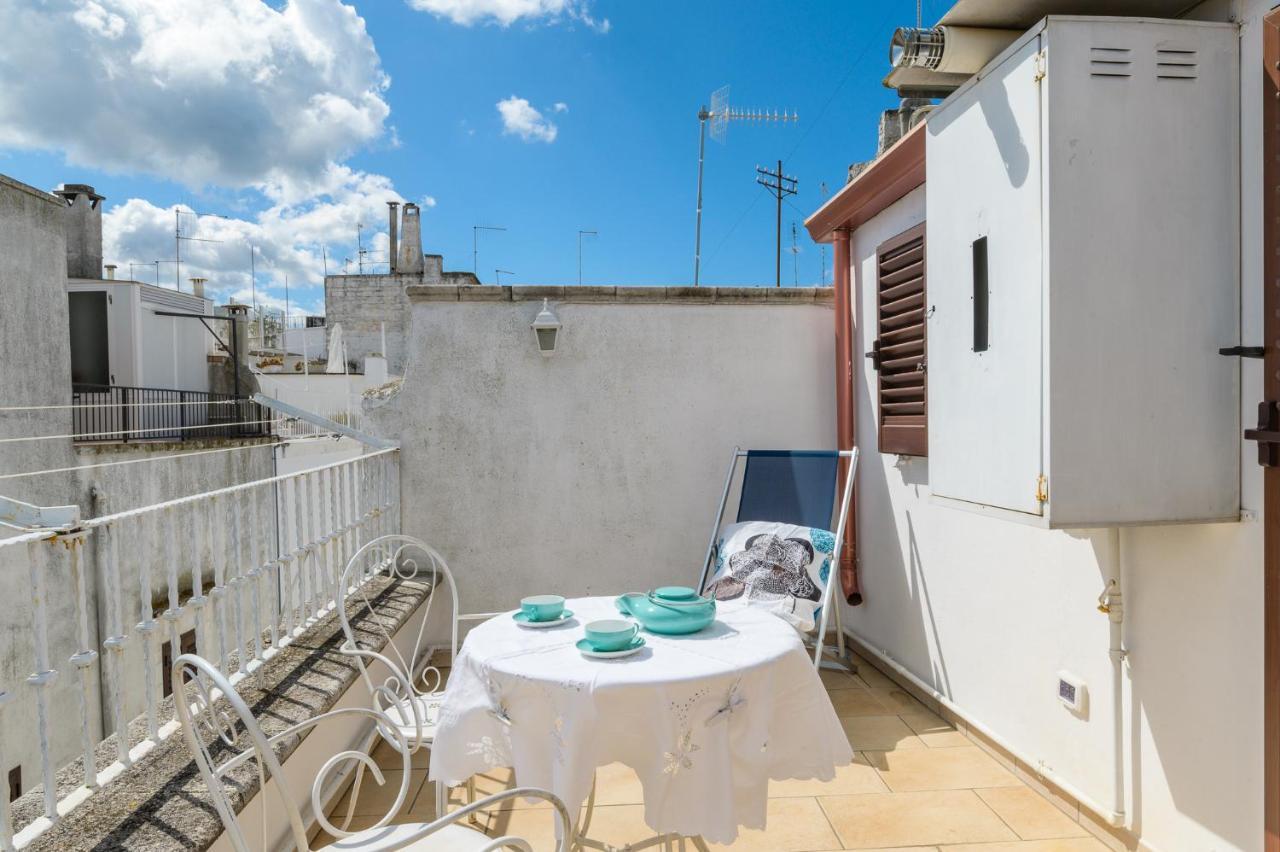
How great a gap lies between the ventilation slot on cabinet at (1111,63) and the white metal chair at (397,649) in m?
2.41

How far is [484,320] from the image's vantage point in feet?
14.4

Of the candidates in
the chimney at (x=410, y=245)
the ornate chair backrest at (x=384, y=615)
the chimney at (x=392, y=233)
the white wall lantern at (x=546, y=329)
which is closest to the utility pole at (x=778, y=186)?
the chimney at (x=410, y=245)

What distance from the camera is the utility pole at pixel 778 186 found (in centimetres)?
1638

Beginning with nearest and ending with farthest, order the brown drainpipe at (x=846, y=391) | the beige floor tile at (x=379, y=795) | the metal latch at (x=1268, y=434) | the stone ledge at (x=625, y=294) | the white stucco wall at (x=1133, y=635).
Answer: the metal latch at (x=1268, y=434) < the white stucco wall at (x=1133, y=635) < the beige floor tile at (x=379, y=795) < the brown drainpipe at (x=846, y=391) < the stone ledge at (x=625, y=294)

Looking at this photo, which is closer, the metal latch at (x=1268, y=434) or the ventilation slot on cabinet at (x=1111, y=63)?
the metal latch at (x=1268, y=434)

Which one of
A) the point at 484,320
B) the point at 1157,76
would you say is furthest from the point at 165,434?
the point at 1157,76

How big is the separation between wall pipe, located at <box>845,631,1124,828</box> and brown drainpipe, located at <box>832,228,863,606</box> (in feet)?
0.96

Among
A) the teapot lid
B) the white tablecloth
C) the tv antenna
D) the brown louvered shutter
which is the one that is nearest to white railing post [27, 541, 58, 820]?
the white tablecloth

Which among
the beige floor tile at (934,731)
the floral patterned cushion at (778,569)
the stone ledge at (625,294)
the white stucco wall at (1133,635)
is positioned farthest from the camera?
the stone ledge at (625,294)

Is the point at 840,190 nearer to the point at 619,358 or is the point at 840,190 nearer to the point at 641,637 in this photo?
the point at 619,358

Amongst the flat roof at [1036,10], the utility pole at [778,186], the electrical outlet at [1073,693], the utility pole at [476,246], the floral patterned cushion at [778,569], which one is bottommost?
the electrical outlet at [1073,693]

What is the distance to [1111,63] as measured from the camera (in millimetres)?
1813

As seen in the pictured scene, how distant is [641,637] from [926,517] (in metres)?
2.05

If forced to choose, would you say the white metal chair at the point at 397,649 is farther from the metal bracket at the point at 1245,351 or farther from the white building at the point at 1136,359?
the metal bracket at the point at 1245,351
